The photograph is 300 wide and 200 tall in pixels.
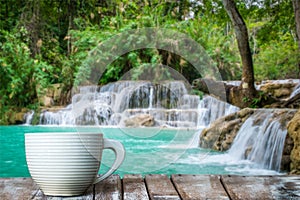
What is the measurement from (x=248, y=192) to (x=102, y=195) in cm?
29

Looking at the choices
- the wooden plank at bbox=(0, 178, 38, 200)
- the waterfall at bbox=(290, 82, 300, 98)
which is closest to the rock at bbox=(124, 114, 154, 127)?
the wooden plank at bbox=(0, 178, 38, 200)

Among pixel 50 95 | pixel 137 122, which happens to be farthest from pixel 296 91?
pixel 50 95

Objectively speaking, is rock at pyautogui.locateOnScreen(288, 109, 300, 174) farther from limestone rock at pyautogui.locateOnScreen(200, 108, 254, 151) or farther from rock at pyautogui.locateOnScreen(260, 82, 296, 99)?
rock at pyautogui.locateOnScreen(260, 82, 296, 99)

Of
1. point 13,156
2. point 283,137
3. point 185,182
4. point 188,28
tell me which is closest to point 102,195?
point 185,182

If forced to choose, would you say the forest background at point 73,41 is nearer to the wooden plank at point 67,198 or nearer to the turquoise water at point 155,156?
the turquoise water at point 155,156

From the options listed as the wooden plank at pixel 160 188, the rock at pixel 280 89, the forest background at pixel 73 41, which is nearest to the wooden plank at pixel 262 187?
the wooden plank at pixel 160 188

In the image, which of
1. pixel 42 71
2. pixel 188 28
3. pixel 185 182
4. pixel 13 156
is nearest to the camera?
pixel 185 182

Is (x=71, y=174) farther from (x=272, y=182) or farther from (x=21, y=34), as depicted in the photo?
(x=21, y=34)

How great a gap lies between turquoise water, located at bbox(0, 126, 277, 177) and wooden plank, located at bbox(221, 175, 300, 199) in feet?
0.63

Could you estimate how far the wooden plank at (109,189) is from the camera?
72 centimetres

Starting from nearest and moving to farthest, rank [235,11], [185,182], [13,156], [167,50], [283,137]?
1. [185,182]
2. [167,50]
3. [283,137]
4. [13,156]
5. [235,11]

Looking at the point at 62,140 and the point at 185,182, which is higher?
the point at 62,140

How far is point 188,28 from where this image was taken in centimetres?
781

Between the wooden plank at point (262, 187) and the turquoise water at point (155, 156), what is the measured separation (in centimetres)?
19
